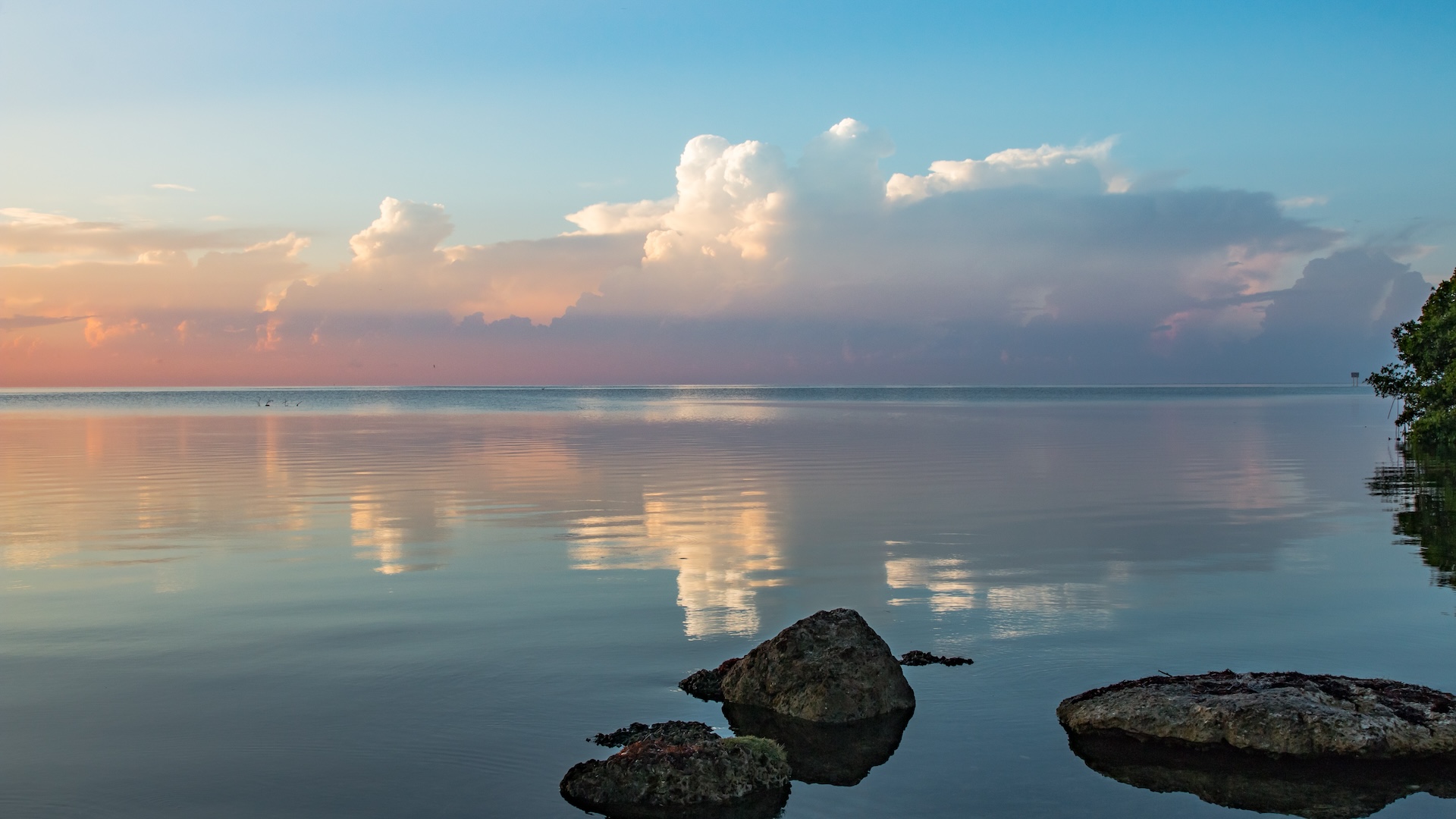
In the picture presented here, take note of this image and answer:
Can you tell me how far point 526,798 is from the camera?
30.1ft

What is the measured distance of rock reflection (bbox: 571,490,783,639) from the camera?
53.4 ft

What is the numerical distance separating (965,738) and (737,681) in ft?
8.41

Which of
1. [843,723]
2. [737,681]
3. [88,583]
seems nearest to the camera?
[843,723]

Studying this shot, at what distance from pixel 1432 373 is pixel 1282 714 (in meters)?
55.9

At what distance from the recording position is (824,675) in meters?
11.4

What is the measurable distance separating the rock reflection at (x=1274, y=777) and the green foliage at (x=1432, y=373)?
5022 centimetres

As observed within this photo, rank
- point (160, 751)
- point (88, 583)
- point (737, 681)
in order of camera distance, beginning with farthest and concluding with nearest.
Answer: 1. point (88, 583)
2. point (737, 681)
3. point (160, 751)

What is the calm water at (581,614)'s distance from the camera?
31.7ft

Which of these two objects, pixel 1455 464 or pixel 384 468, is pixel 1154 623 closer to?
pixel 384 468

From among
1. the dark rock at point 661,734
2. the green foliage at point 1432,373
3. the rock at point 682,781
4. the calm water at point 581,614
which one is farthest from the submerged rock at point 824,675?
the green foliage at point 1432,373

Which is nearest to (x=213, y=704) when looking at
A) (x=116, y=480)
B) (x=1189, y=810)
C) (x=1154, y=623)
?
(x=1189, y=810)

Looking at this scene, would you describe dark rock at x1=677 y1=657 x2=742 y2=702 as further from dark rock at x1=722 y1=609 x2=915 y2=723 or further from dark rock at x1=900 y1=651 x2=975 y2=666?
dark rock at x1=900 y1=651 x2=975 y2=666

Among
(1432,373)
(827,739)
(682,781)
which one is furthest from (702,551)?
(1432,373)

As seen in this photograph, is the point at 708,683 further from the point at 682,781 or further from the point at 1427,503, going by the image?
the point at 1427,503
